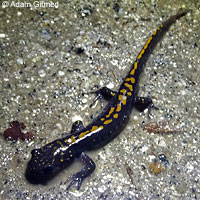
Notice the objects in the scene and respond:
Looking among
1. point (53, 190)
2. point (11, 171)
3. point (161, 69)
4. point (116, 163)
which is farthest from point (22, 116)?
point (161, 69)

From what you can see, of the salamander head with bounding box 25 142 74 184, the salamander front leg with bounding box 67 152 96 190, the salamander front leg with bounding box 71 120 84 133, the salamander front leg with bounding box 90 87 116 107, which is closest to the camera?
the salamander head with bounding box 25 142 74 184

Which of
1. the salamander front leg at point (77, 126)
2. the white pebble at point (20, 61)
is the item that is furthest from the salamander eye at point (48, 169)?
the white pebble at point (20, 61)

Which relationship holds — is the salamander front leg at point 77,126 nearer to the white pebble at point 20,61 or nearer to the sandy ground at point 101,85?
the sandy ground at point 101,85

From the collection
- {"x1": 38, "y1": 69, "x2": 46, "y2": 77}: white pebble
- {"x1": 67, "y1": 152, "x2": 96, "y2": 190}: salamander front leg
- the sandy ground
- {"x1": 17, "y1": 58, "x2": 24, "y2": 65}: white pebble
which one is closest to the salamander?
{"x1": 67, "y1": 152, "x2": 96, "y2": 190}: salamander front leg

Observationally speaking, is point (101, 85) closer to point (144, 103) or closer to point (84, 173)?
point (144, 103)

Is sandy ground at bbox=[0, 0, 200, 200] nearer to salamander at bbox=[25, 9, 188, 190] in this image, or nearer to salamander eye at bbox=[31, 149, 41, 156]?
salamander at bbox=[25, 9, 188, 190]

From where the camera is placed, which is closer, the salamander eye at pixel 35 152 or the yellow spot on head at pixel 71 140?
the salamander eye at pixel 35 152

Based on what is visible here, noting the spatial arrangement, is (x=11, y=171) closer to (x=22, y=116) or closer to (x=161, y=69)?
(x=22, y=116)

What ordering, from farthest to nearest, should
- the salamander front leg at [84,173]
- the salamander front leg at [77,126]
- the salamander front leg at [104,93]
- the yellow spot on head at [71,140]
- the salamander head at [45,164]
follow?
1. the salamander front leg at [104,93]
2. the salamander front leg at [77,126]
3. the yellow spot on head at [71,140]
4. the salamander front leg at [84,173]
5. the salamander head at [45,164]
